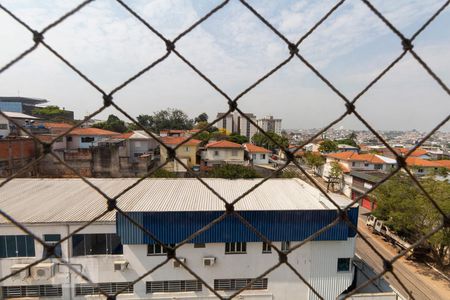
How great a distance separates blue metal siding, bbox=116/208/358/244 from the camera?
4457 millimetres

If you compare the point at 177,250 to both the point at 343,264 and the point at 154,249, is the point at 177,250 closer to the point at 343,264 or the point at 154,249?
the point at 154,249

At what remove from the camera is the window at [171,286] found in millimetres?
4719

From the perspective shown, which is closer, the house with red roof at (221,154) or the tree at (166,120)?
the house with red roof at (221,154)

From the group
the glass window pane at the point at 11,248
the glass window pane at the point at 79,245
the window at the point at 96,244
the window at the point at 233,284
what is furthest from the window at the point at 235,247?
the glass window pane at the point at 11,248

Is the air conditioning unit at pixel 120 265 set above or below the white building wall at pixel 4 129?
below

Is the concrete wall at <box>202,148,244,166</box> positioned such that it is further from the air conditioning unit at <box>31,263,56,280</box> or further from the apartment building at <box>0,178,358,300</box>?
the air conditioning unit at <box>31,263,56,280</box>

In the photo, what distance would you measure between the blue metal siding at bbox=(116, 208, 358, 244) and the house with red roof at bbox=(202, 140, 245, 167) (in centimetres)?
1032

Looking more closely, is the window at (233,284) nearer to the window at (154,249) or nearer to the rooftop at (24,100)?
the window at (154,249)

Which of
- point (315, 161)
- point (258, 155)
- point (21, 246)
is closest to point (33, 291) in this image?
point (21, 246)

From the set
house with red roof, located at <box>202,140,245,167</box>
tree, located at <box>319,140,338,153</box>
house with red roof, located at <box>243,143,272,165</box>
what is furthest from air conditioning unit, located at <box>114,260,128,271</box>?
tree, located at <box>319,140,338,153</box>

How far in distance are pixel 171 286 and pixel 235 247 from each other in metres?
1.37

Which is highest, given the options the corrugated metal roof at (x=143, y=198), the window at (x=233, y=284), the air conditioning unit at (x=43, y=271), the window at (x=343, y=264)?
the corrugated metal roof at (x=143, y=198)

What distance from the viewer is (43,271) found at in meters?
4.38

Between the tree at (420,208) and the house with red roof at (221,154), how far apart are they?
8477mm
